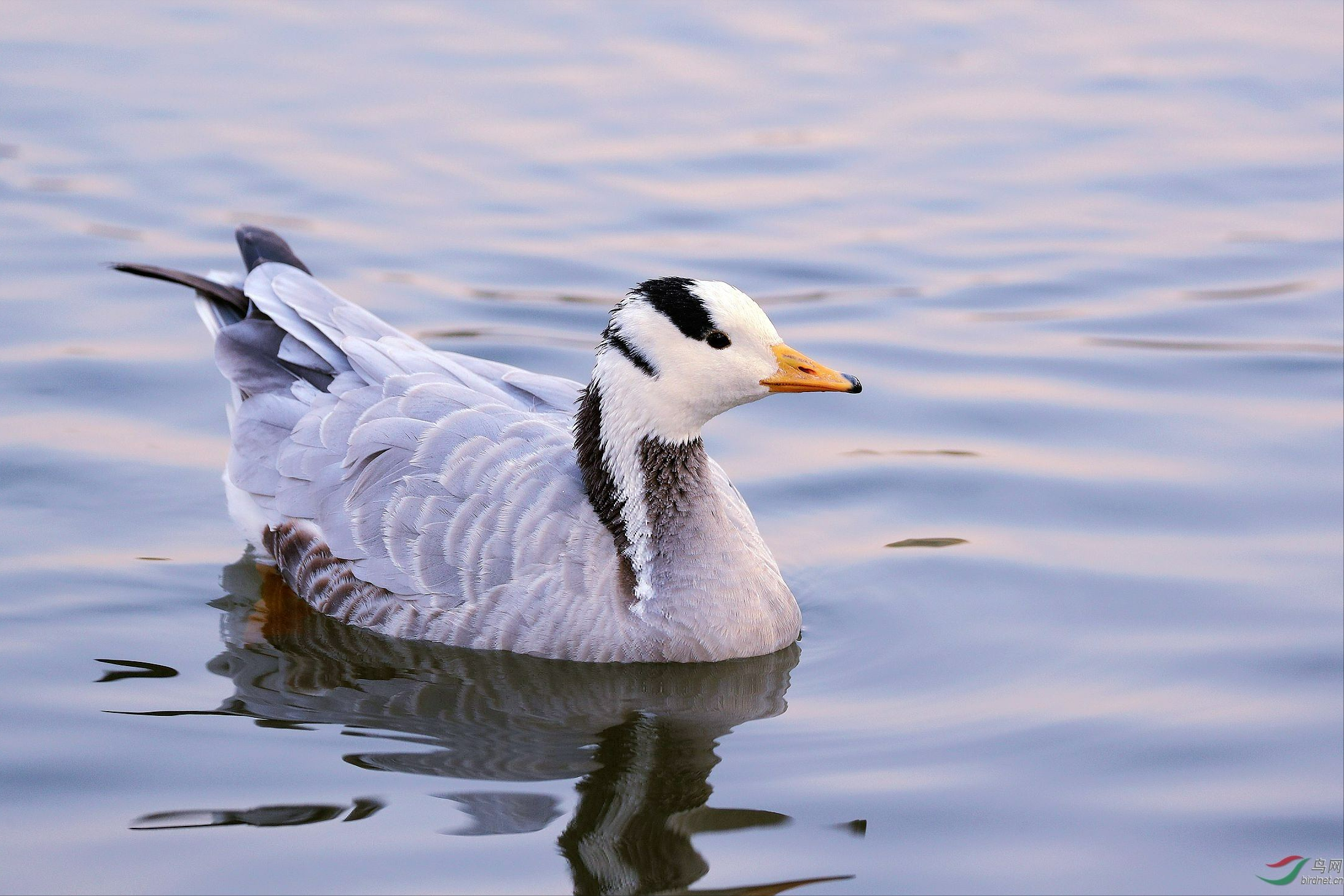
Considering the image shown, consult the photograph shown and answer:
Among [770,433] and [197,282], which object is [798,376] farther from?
[197,282]

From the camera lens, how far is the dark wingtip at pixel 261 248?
373 inches

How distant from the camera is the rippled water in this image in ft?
21.2

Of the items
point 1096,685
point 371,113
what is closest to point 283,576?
point 1096,685

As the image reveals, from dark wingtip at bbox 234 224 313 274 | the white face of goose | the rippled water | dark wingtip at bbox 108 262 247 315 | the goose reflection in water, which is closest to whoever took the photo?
the goose reflection in water

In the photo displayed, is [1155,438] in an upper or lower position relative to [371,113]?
lower

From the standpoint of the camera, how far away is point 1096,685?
755 centimetres

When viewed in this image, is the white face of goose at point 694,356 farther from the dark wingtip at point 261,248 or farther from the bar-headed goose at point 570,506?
the dark wingtip at point 261,248

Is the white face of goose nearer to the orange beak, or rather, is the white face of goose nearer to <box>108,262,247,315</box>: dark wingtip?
the orange beak

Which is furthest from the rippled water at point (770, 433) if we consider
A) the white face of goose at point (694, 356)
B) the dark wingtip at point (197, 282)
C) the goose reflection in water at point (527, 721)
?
the white face of goose at point (694, 356)

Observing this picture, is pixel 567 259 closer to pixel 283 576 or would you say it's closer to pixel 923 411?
pixel 923 411

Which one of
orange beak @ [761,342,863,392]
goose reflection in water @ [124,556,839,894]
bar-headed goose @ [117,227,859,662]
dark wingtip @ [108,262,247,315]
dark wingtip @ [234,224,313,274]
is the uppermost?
dark wingtip @ [234,224,313,274]

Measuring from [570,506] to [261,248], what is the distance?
2804 millimetres

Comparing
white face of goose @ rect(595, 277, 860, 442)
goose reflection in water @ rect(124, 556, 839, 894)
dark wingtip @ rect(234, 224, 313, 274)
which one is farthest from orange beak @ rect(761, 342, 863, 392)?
dark wingtip @ rect(234, 224, 313, 274)

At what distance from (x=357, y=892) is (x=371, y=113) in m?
10.7
